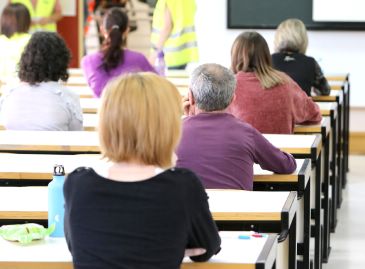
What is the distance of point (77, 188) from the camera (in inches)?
105

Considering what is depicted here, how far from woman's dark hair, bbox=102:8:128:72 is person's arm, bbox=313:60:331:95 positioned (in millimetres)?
1373

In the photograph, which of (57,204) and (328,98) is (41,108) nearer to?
(328,98)

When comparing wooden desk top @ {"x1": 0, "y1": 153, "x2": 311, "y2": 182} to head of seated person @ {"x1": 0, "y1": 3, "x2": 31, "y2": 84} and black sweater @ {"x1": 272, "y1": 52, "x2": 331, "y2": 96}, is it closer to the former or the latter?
black sweater @ {"x1": 272, "y1": 52, "x2": 331, "y2": 96}

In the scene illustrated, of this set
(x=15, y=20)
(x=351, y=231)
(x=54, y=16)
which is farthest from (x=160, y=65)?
(x=54, y=16)

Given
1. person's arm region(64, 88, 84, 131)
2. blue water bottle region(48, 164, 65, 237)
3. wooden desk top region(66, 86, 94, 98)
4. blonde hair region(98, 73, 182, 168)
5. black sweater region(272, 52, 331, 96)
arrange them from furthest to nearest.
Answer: wooden desk top region(66, 86, 94, 98)
black sweater region(272, 52, 331, 96)
person's arm region(64, 88, 84, 131)
blue water bottle region(48, 164, 65, 237)
blonde hair region(98, 73, 182, 168)

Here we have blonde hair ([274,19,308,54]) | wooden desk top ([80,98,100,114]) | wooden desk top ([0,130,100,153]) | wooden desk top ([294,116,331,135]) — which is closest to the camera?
wooden desk top ([0,130,100,153])

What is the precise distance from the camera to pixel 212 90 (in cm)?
404

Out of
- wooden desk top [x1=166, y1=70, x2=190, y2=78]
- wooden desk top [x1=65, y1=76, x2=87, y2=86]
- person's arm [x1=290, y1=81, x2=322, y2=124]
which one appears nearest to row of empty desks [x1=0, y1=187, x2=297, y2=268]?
person's arm [x1=290, y1=81, x2=322, y2=124]

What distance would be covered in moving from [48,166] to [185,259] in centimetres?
159

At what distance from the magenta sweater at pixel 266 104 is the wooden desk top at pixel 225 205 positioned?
6.16 feet

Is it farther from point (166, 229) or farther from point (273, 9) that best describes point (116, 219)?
point (273, 9)

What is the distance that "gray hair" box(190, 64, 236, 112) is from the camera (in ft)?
13.3

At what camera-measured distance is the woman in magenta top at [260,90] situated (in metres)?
5.45

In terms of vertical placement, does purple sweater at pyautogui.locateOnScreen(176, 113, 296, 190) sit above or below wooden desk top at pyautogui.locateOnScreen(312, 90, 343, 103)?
above
